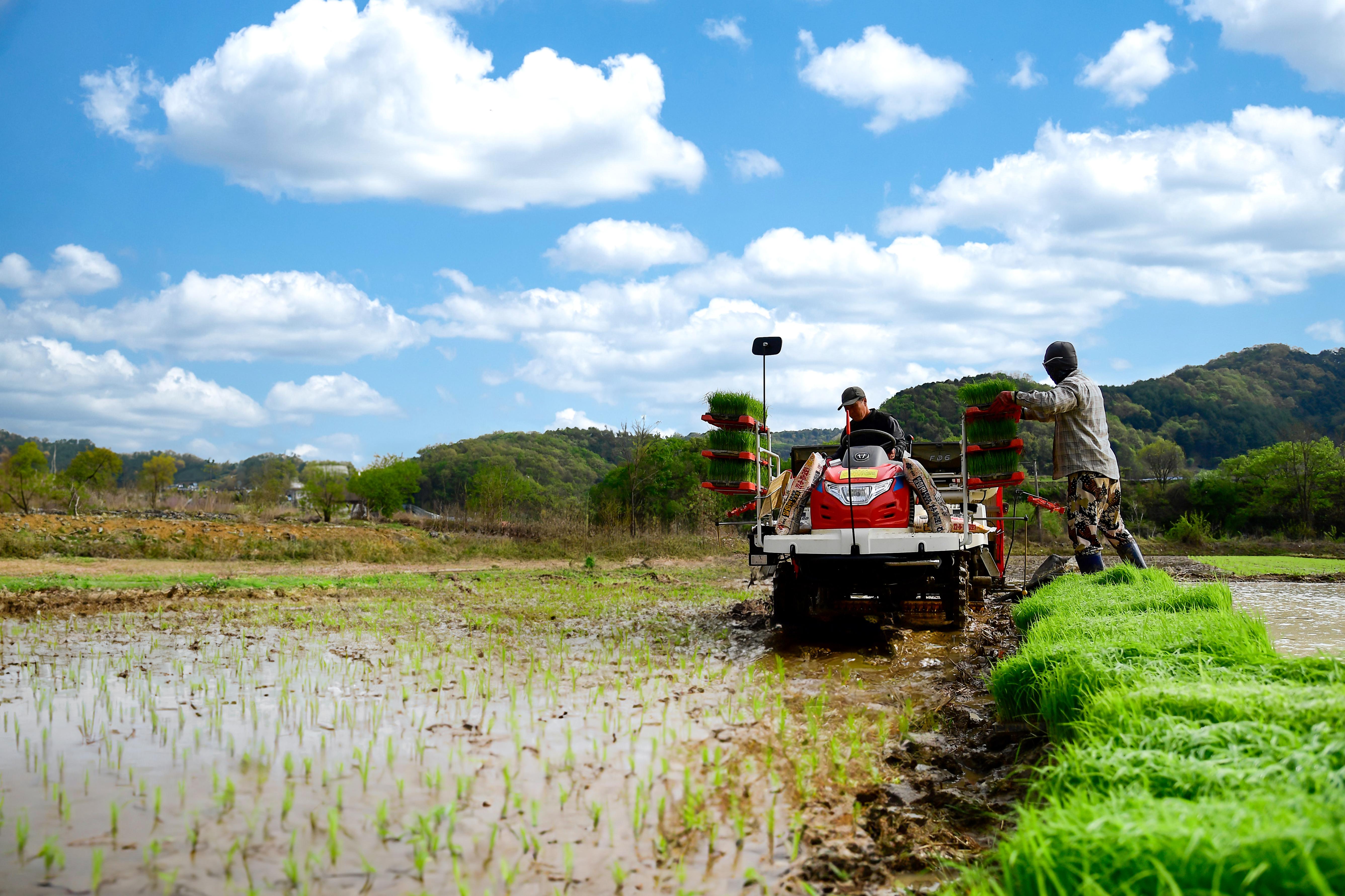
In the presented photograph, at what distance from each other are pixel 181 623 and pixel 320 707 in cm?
547

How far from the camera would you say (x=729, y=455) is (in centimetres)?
1072

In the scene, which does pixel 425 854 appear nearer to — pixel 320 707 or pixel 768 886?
pixel 768 886

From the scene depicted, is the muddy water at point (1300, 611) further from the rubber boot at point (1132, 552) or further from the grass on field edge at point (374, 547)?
the grass on field edge at point (374, 547)

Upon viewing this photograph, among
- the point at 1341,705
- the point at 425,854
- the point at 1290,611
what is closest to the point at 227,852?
the point at 425,854

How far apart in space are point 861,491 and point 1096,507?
2.54 m

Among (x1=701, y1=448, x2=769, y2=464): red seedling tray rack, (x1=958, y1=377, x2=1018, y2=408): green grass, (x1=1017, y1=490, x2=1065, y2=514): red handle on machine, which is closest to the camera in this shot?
(x1=1017, y1=490, x2=1065, y2=514): red handle on machine

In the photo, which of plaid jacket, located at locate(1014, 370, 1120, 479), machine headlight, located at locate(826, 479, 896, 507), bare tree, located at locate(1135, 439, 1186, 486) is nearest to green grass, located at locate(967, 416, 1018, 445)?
plaid jacket, located at locate(1014, 370, 1120, 479)

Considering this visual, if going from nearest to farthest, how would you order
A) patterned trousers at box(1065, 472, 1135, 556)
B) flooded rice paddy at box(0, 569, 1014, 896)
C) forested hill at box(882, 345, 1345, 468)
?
1. flooded rice paddy at box(0, 569, 1014, 896)
2. patterned trousers at box(1065, 472, 1135, 556)
3. forested hill at box(882, 345, 1345, 468)

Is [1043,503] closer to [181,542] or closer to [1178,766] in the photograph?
[1178,766]

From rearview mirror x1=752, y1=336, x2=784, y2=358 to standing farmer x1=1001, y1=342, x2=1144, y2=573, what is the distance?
103 inches

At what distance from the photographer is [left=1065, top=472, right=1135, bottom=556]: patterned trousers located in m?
8.60

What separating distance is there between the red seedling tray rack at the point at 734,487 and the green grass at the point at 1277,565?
33.6 ft

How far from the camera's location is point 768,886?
10.0 feet

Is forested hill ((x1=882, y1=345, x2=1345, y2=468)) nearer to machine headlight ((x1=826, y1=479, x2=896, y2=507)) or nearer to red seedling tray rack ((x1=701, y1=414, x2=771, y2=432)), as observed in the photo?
red seedling tray rack ((x1=701, y1=414, x2=771, y2=432))
